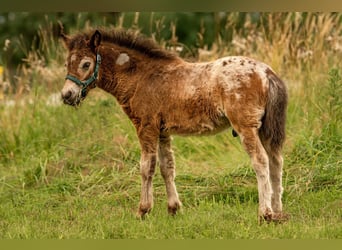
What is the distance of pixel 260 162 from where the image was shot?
6.30 meters

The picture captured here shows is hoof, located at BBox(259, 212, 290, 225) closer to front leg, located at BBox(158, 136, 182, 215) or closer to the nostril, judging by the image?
front leg, located at BBox(158, 136, 182, 215)

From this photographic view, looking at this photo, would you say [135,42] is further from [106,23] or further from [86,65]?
[106,23]

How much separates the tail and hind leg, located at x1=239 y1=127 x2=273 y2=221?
150 millimetres

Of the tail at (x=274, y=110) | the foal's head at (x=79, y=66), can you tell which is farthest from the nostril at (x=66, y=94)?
the tail at (x=274, y=110)

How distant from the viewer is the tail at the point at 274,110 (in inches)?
248

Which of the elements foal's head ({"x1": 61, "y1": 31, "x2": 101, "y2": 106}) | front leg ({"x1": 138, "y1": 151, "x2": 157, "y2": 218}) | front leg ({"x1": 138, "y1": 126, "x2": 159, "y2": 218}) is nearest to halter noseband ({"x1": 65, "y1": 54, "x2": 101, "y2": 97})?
foal's head ({"x1": 61, "y1": 31, "x2": 101, "y2": 106})

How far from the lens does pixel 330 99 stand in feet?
27.6

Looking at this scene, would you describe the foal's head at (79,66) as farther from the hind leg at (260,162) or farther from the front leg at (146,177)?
the hind leg at (260,162)

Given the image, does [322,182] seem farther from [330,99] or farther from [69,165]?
Answer: [69,165]

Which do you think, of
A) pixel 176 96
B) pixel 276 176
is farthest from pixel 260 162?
pixel 176 96

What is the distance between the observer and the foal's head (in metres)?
6.97

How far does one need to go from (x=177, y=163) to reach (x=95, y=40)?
2.65 m

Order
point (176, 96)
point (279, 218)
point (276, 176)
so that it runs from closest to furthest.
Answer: point (279, 218) → point (276, 176) → point (176, 96)

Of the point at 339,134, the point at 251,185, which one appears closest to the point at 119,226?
the point at 251,185
